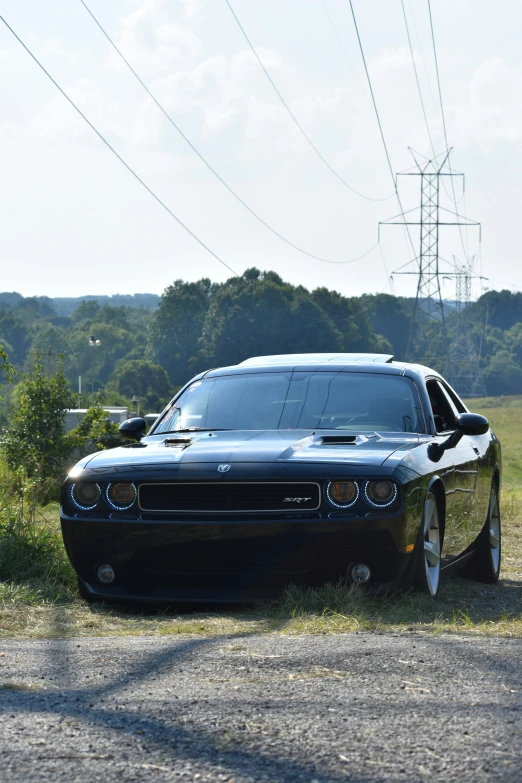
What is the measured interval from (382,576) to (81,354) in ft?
583

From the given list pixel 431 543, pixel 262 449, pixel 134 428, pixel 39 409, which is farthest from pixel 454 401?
pixel 39 409

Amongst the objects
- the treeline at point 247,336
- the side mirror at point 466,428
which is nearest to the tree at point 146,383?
the treeline at point 247,336

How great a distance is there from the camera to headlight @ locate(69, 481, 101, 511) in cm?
638

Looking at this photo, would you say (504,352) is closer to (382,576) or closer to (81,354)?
(81,354)

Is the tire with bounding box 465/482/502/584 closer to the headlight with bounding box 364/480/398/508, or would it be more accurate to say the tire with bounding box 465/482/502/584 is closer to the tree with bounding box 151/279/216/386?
the headlight with bounding box 364/480/398/508

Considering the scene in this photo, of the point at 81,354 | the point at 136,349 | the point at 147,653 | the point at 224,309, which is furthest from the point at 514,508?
the point at 81,354

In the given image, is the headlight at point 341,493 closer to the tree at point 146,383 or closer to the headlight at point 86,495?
the headlight at point 86,495

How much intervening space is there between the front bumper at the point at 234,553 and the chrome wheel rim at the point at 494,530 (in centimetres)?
255

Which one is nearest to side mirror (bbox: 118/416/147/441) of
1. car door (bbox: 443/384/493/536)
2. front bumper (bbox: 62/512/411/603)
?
front bumper (bbox: 62/512/411/603)

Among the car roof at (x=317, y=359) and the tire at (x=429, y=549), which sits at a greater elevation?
the car roof at (x=317, y=359)

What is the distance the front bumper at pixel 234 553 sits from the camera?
6.00 m

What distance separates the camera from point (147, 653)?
4645 millimetres

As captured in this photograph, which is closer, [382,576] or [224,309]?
[382,576]

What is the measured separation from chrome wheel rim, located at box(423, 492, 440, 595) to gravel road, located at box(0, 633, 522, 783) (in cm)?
165
